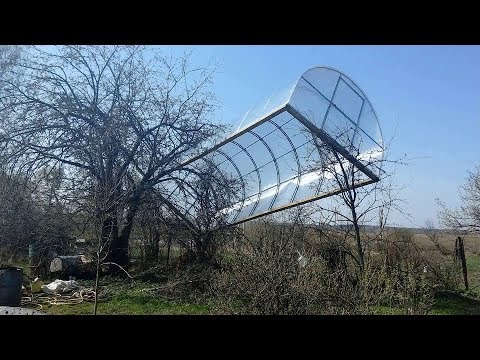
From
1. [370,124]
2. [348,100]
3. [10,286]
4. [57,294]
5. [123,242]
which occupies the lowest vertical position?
[57,294]

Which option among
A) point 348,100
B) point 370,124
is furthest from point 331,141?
point 348,100

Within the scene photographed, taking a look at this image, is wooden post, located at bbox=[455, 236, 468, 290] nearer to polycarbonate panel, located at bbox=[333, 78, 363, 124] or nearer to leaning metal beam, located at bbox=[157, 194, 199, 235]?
polycarbonate panel, located at bbox=[333, 78, 363, 124]

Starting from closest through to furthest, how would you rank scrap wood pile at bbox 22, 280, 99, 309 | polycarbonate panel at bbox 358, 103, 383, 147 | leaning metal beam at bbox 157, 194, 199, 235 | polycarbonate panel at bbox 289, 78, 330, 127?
scrap wood pile at bbox 22, 280, 99, 309
polycarbonate panel at bbox 289, 78, 330, 127
polycarbonate panel at bbox 358, 103, 383, 147
leaning metal beam at bbox 157, 194, 199, 235

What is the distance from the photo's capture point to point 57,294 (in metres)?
8.18

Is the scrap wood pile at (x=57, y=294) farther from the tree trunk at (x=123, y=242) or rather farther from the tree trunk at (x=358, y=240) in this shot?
the tree trunk at (x=358, y=240)

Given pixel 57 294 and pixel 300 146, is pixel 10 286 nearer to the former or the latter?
pixel 57 294

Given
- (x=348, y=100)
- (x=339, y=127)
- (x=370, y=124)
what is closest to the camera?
(x=339, y=127)

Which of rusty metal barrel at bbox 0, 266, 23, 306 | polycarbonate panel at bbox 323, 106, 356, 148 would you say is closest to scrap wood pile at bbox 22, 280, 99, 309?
rusty metal barrel at bbox 0, 266, 23, 306

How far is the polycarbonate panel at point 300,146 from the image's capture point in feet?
27.4

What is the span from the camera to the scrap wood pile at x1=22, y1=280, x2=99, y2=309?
7.67 metres

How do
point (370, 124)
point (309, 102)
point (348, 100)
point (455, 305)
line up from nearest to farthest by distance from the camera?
point (455, 305)
point (309, 102)
point (370, 124)
point (348, 100)

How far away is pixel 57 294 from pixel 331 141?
5.53m

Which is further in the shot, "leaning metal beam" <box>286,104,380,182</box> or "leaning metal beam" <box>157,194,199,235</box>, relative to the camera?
"leaning metal beam" <box>157,194,199,235</box>

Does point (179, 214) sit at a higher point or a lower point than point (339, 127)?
lower
